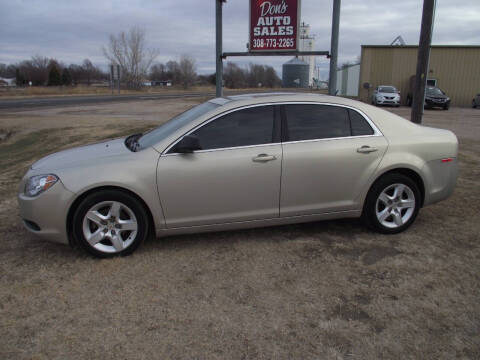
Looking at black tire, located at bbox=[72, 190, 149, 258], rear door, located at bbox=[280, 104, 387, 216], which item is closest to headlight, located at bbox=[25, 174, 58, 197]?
black tire, located at bbox=[72, 190, 149, 258]

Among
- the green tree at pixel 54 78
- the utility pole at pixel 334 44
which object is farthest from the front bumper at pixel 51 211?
the green tree at pixel 54 78

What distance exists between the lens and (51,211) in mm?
3707

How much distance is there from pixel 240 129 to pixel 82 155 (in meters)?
1.65

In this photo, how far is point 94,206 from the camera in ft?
12.3

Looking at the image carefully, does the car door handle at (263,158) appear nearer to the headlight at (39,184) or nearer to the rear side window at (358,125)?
the rear side window at (358,125)

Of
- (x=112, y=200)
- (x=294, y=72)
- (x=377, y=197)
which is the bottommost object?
(x=377, y=197)

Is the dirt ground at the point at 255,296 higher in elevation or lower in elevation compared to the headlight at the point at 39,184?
lower

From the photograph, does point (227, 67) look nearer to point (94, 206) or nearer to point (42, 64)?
point (42, 64)

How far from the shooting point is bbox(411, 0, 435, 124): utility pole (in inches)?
274

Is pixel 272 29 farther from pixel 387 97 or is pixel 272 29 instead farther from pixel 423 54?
pixel 387 97

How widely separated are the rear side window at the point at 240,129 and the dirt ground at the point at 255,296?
1075 mm

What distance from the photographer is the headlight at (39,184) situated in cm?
374

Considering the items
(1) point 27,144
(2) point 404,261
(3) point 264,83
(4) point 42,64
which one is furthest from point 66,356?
(3) point 264,83

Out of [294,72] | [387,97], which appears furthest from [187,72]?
[387,97]
